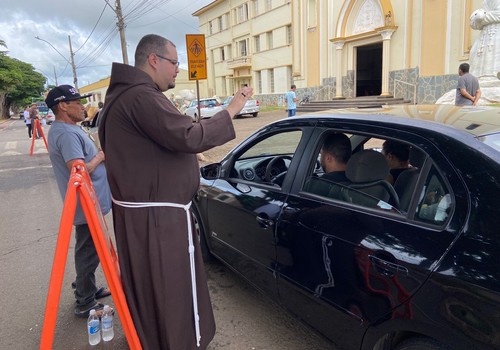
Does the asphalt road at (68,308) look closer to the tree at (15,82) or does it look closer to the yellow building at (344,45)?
the yellow building at (344,45)

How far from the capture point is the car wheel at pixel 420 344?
1583 mm

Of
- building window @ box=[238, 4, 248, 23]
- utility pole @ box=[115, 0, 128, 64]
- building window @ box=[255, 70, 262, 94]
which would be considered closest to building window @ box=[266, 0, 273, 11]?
building window @ box=[238, 4, 248, 23]

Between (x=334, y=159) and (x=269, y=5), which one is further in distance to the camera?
(x=269, y=5)

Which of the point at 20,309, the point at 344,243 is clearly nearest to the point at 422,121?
the point at 344,243

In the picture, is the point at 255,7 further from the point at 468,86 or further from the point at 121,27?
the point at 468,86

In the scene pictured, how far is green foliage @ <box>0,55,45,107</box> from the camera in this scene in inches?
1726

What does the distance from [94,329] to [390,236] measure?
216 cm

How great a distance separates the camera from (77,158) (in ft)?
9.20

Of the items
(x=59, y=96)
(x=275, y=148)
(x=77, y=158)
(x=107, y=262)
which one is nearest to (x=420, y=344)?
(x=107, y=262)

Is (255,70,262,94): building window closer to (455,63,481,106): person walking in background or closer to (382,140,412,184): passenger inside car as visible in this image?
(455,63,481,106): person walking in background

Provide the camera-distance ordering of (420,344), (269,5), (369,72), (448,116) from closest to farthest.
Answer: (420,344) → (448,116) → (369,72) → (269,5)

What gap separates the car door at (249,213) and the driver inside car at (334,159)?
190 millimetres

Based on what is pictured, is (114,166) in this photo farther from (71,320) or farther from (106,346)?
(71,320)

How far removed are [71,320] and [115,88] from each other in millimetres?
2125
